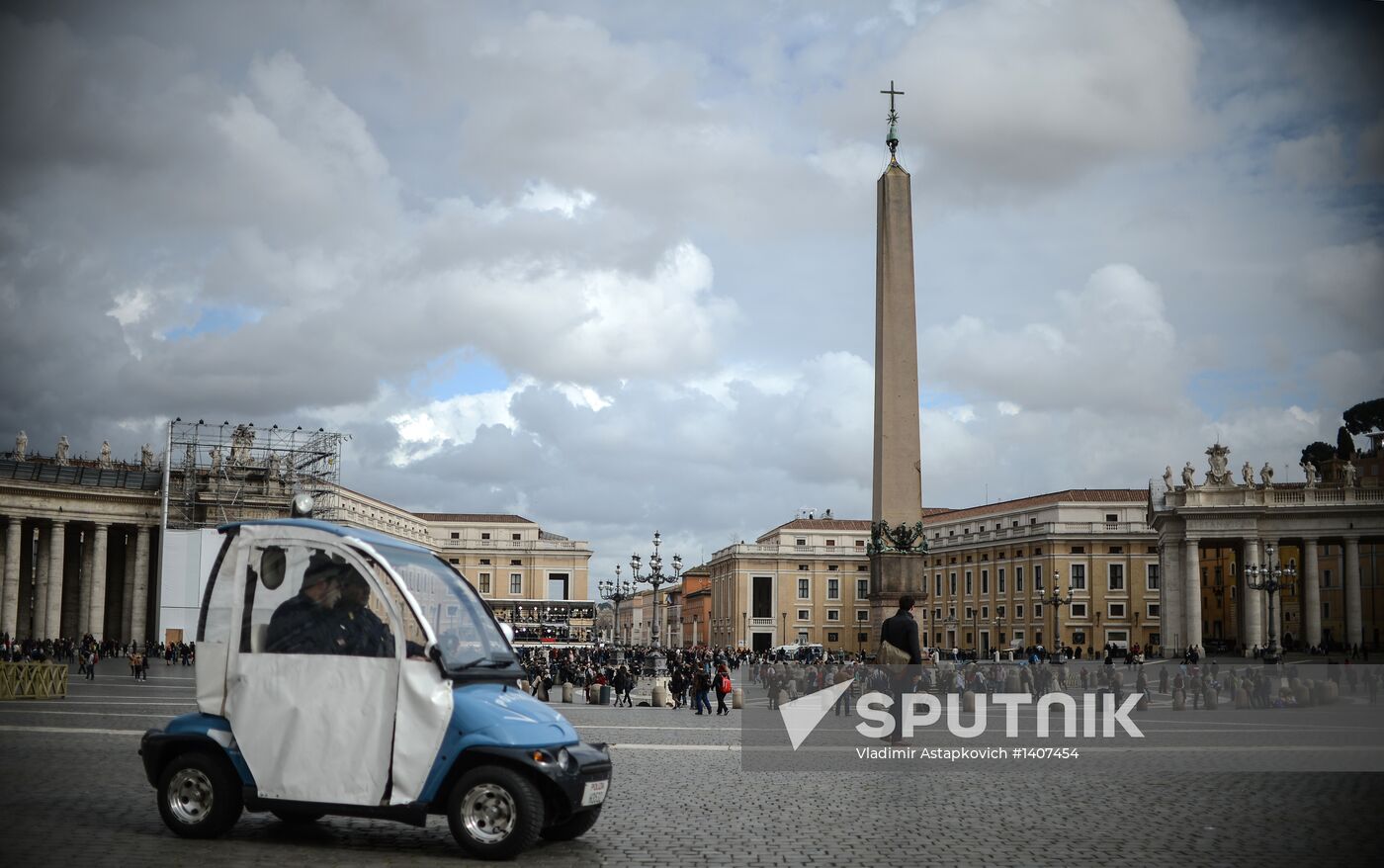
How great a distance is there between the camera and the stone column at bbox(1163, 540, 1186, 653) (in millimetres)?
72562

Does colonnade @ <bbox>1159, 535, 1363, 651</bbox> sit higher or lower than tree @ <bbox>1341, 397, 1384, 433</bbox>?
lower

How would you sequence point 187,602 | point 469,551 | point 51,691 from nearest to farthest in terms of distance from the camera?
point 51,691 → point 187,602 → point 469,551

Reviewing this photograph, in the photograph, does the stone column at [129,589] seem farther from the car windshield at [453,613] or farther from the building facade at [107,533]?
the car windshield at [453,613]

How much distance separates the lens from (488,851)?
26.6 feet

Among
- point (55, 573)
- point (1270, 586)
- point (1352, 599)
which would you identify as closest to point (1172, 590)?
point (1352, 599)

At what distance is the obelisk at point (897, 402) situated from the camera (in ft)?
85.6

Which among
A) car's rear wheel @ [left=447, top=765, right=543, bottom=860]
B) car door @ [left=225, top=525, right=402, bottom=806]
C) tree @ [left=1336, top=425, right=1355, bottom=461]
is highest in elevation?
tree @ [left=1336, top=425, right=1355, bottom=461]

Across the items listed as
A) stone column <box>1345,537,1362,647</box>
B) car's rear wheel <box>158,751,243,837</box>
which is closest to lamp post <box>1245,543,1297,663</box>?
stone column <box>1345,537,1362,647</box>

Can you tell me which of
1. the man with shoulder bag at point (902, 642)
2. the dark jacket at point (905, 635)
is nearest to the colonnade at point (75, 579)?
the man with shoulder bag at point (902, 642)

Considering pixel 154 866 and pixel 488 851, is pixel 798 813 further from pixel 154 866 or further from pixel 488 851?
pixel 154 866

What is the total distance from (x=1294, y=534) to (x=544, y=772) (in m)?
71.5

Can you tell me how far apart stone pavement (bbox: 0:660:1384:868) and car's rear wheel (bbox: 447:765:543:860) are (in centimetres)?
21

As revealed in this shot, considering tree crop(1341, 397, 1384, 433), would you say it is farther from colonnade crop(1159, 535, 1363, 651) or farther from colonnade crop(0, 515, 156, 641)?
colonnade crop(0, 515, 156, 641)

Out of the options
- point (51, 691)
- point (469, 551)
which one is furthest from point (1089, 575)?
point (51, 691)
